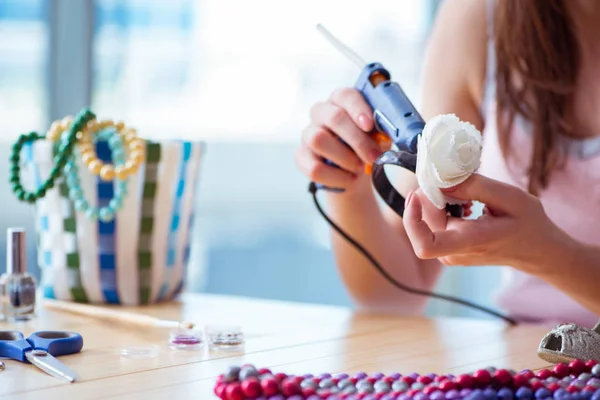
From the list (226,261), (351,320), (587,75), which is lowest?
(226,261)

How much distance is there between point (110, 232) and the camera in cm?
86

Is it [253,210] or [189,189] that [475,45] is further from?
[253,210]

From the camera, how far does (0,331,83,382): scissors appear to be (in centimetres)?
54

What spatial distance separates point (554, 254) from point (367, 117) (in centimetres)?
19

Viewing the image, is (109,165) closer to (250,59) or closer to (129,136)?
(129,136)

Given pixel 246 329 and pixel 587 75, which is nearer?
pixel 246 329

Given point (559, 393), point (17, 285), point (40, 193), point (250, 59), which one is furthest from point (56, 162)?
point (250, 59)

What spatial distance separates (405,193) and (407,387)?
462 mm

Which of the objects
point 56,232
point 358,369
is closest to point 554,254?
point 358,369

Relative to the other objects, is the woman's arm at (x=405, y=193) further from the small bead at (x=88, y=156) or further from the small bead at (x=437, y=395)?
the small bead at (x=437, y=395)

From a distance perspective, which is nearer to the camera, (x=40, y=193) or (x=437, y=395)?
(x=437, y=395)

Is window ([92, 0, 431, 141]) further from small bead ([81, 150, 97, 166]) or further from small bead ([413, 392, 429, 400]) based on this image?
small bead ([413, 392, 429, 400])

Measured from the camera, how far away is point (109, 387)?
20.1 inches

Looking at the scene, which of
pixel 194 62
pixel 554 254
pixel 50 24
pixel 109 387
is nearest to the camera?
pixel 109 387
